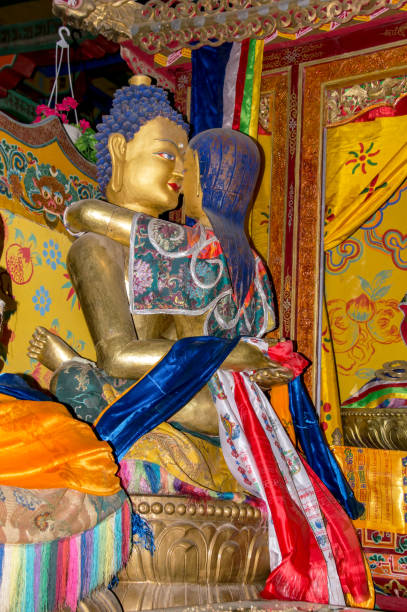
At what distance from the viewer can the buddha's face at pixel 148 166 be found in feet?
8.55

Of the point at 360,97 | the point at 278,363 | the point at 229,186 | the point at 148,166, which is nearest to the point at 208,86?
the point at 360,97

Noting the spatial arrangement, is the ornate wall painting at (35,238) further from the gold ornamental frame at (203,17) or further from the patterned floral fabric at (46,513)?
the patterned floral fabric at (46,513)

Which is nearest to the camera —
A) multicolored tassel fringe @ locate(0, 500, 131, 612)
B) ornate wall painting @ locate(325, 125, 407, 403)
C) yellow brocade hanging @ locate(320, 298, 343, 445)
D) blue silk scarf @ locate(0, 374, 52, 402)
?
multicolored tassel fringe @ locate(0, 500, 131, 612)

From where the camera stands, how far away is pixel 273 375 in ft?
7.82

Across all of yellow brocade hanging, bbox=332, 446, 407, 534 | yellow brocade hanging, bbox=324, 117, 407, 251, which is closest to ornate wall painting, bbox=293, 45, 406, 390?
yellow brocade hanging, bbox=324, 117, 407, 251

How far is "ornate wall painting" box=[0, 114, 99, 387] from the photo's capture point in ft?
8.56

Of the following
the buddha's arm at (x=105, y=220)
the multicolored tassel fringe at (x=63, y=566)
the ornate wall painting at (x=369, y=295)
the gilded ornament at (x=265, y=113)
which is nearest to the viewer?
the multicolored tassel fringe at (x=63, y=566)

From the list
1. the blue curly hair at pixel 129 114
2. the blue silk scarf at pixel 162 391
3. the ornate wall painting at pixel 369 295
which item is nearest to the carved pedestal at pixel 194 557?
the blue silk scarf at pixel 162 391

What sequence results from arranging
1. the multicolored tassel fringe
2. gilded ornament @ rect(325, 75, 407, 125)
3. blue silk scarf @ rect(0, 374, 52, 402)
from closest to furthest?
1. the multicolored tassel fringe
2. blue silk scarf @ rect(0, 374, 52, 402)
3. gilded ornament @ rect(325, 75, 407, 125)

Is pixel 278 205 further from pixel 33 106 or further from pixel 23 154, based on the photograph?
pixel 33 106

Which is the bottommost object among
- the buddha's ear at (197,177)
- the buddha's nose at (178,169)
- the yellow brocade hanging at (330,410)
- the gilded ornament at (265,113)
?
the yellow brocade hanging at (330,410)

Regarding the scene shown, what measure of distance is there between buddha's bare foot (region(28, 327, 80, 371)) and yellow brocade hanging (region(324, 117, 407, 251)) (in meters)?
1.52

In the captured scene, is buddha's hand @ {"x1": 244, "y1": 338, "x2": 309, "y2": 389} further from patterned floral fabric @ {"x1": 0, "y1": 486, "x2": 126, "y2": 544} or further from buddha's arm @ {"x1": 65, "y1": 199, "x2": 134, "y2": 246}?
patterned floral fabric @ {"x1": 0, "y1": 486, "x2": 126, "y2": 544}

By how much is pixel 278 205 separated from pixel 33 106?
2.70 m
